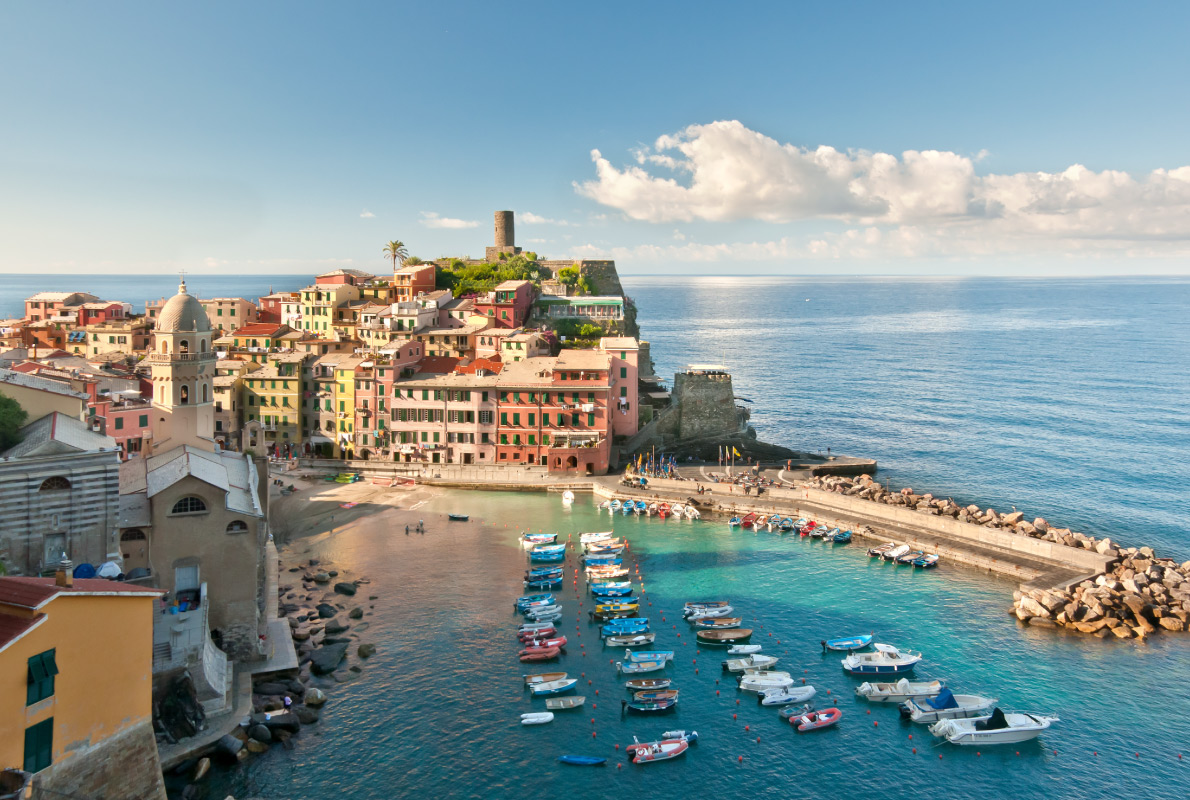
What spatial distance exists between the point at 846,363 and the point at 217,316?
10787 cm

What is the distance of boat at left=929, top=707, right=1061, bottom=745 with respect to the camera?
105 ft

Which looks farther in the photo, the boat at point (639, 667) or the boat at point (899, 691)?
the boat at point (639, 667)

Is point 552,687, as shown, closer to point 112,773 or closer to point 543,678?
point 543,678

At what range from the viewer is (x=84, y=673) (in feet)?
69.6

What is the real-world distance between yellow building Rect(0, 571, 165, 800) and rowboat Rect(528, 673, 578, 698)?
14.9 m

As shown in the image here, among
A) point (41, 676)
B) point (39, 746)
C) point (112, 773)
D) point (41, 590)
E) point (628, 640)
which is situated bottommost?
point (628, 640)

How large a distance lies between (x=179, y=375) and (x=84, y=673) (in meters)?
23.2

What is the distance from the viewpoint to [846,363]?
151 metres

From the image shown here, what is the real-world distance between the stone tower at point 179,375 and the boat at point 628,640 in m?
24.0

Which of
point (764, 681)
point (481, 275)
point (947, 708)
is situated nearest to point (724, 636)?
point (764, 681)

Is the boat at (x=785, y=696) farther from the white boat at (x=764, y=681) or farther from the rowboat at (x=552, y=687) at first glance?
the rowboat at (x=552, y=687)

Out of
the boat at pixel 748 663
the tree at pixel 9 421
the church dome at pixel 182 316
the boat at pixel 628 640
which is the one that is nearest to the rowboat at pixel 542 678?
the boat at pixel 628 640

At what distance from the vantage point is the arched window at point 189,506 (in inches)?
1309

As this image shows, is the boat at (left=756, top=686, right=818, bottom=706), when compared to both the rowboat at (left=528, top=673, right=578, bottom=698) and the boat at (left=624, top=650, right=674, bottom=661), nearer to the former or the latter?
the boat at (left=624, top=650, right=674, bottom=661)
